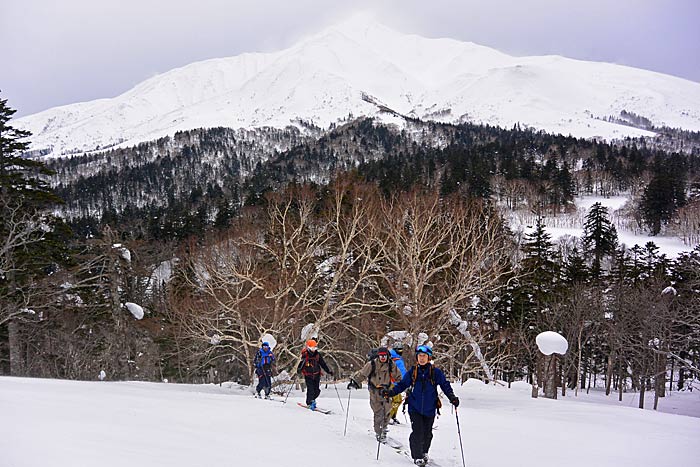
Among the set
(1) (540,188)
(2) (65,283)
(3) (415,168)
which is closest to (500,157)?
(1) (540,188)

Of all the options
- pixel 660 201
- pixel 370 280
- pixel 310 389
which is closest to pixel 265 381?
pixel 310 389

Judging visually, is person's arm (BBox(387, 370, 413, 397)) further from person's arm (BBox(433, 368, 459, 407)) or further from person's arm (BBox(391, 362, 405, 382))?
person's arm (BBox(391, 362, 405, 382))

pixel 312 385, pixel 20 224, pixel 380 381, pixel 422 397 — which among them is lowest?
pixel 312 385

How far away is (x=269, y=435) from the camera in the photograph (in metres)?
6.80

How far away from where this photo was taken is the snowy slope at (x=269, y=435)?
4867 millimetres

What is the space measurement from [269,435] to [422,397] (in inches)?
91.8

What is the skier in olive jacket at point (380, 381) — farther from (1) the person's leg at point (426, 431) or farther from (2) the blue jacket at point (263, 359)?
(2) the blue jacket at point (263, 359)

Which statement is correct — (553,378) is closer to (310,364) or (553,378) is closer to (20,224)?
(310,364)

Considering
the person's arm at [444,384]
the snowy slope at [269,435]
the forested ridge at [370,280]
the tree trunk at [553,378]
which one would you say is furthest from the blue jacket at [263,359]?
the tree trunk at [553,378]

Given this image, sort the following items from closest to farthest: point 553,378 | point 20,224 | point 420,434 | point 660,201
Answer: point 420,434
point 20,224
point 553,378
point 660,201

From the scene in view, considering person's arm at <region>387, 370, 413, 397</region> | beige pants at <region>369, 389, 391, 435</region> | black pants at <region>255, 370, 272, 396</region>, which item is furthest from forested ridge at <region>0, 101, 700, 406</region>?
person's arm at <region>387, 370, 413, 397</region>

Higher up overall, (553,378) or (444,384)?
(444,384)

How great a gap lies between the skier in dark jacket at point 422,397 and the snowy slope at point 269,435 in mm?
332

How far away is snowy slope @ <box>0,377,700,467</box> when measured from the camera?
192 inches
